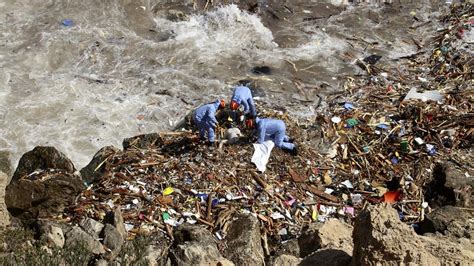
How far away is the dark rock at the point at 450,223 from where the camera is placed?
6984 mm

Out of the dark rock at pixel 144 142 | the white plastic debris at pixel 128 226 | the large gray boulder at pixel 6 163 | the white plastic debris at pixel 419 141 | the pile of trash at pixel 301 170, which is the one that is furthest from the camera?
the large gray boulder at pixel 6 163

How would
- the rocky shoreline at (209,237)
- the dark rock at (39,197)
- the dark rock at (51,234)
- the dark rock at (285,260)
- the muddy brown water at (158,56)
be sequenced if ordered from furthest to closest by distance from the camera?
the muddy brown water at (158,56) → the dark rock at (39,197) → the dark rock at (51,234) → the dark rock at (285,260) → the rocky shoreline at (209,237)

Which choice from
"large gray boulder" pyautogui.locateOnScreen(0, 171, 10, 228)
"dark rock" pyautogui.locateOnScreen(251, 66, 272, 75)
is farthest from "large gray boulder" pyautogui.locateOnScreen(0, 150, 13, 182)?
"dark rock" pyautogui.locateOnScreen(251, 66, 272, 75)

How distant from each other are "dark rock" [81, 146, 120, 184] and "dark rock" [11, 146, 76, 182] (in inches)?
13.8

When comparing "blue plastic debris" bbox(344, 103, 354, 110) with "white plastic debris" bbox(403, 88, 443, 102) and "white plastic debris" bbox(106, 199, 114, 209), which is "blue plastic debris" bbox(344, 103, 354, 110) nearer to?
"white plastic debris" bbox(403, 88, 443, 102)

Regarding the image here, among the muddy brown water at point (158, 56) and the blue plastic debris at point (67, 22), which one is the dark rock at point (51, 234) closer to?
the muddy brown water at point (158, 56)

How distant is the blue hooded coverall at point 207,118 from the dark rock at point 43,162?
229cm

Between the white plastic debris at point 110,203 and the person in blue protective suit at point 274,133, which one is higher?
the person in blue protective suit at point 274,133

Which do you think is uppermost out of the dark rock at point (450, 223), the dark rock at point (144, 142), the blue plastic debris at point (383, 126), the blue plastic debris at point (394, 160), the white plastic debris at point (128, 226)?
the dark rock at point (450, 223)

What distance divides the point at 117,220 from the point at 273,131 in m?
3.13

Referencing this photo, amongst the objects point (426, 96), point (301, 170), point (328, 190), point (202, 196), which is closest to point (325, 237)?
point (328, 190)

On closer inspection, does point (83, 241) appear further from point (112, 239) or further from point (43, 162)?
point (43, 162)

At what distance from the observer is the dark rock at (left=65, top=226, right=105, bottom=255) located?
668cm

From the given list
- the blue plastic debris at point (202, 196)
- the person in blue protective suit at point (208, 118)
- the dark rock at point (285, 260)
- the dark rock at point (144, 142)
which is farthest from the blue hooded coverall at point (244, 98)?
the dark rock at point (285, 260)
